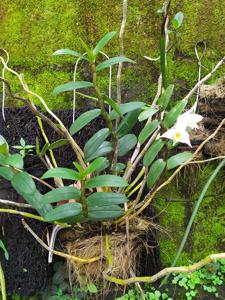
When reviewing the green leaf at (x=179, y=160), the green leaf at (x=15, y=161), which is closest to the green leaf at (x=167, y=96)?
the green leaf at (x=179, y=160)

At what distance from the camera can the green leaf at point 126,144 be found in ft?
3.96

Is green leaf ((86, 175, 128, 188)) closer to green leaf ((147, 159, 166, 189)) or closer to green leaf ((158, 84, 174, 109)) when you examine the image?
green leaf ((147, 159, 166, 189))

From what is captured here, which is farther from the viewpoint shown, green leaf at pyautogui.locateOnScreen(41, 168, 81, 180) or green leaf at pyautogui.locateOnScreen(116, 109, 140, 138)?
green leaf at pyautogui.locateOnScreen(116, 109, 140, 138)

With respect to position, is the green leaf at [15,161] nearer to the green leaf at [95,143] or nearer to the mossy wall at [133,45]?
the green leaf at [95,143]

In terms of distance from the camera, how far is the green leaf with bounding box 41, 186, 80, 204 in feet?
3.44

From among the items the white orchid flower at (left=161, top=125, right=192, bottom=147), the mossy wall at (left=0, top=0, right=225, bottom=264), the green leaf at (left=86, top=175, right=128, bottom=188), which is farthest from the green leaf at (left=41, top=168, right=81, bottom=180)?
the mossy wall at (left=0, top=0, right=225, bottom=264)

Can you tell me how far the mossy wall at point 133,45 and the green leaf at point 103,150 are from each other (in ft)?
1.10

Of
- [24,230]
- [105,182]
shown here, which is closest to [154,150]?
[105,182]

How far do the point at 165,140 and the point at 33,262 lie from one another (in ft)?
1.97

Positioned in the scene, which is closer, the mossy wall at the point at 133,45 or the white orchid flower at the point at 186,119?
the white orchid flower at the point at 186,119

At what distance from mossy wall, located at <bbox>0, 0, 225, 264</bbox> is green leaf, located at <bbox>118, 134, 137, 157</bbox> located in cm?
29

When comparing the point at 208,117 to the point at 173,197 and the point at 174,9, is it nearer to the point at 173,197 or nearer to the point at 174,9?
the point at 173,197

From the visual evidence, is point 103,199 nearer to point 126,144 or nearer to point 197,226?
point 126,144

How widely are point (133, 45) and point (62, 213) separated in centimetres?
73
